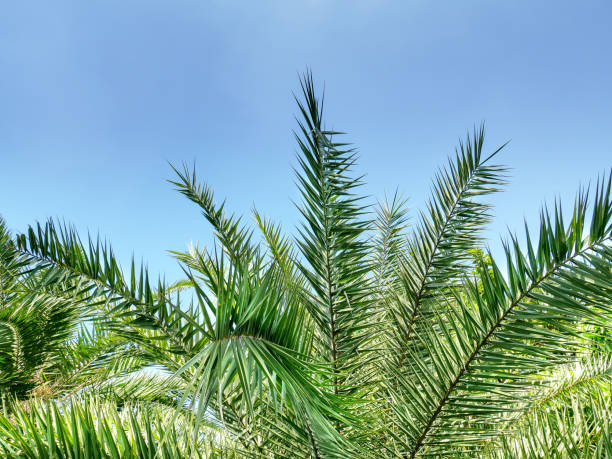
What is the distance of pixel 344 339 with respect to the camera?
259 cm

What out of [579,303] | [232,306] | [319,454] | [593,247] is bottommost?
[319,454]

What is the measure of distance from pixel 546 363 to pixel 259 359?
1317mm

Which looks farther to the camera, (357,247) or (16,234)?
(357,247)

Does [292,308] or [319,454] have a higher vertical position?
[292,308]

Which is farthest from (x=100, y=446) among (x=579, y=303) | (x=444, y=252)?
(x=444, y=252)

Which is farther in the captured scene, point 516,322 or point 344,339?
point 344,339

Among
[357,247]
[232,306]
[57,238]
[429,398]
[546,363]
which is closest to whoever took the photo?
[232,306]

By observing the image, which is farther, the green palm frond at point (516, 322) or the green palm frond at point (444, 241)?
the green palm frond at point (444, 241)

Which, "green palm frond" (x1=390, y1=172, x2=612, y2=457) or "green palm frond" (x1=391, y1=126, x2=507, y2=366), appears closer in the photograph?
"green palm frond" (x1=390, y1=172, x2=612, y2=457)

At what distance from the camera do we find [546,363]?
1.72 m

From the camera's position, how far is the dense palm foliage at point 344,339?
4.30 ft

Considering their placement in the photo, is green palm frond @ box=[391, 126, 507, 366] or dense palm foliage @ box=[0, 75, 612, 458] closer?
dense palm foliage @ box=[0, 75, 612, 458]

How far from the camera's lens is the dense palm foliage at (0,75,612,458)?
1.31 metres

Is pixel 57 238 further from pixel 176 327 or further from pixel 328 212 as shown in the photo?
pixel 328 212
